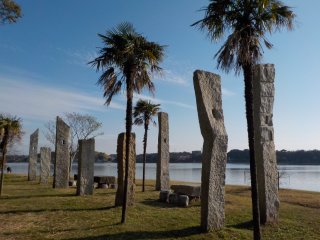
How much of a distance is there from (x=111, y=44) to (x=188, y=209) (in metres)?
7.87

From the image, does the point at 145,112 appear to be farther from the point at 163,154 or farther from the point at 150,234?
the point at 150,234

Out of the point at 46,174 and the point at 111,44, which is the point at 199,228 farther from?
the point at 46,174

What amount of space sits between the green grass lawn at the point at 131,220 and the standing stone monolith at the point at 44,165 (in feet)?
32.4

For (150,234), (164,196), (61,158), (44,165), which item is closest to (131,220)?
(150,234)

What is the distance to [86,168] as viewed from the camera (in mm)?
21562

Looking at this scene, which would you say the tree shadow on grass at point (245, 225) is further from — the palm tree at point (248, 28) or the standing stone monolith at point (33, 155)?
the standing stone monolith at point (33, 155)

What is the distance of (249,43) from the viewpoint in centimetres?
1131

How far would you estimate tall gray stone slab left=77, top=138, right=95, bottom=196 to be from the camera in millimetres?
21125

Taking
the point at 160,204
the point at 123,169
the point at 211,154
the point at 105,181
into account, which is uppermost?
the point at 211,154

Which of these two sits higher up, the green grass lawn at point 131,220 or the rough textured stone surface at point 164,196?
the rough textured stone surface at point 164,196

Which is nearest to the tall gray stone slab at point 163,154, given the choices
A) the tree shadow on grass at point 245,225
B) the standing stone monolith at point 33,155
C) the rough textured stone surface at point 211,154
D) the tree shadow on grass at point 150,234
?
the tree shadow on grass at point 245,225

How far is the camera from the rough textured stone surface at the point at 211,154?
42.9 feet

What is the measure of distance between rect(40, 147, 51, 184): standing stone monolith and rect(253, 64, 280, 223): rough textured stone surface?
63.3ft

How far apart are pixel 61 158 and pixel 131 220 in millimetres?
11682
